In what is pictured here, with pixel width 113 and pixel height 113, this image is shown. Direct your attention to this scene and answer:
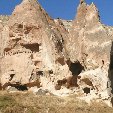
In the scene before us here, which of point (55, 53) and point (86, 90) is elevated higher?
point (55, 53)

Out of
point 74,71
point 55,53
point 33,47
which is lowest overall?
point 74,71

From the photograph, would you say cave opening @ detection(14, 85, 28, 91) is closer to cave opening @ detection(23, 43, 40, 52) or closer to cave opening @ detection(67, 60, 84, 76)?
cave opening @ detection(23, 43, 40, 52)

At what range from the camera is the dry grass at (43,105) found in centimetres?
2238

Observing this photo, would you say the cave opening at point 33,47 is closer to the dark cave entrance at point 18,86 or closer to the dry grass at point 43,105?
the dark cave entrance at point 18,86

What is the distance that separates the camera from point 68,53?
2956 centimetres

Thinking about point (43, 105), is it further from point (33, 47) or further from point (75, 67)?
point (33, 47)

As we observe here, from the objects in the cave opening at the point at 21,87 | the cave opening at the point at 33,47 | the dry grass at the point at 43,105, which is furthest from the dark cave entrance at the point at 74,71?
the cave opening at the point at 21,87

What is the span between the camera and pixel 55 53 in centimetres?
2856

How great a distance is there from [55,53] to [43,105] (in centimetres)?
632

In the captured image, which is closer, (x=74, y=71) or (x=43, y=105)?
(x=43, y=105)

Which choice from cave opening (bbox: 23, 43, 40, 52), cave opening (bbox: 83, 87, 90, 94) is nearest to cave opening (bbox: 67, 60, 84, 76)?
cave opening (bbox: 83, 87, 90, 94)

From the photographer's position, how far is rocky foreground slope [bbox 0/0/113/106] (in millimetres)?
Answer: 27078

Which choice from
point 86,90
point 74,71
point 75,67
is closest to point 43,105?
point 86,90

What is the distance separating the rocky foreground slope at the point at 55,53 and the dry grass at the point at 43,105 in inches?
64.4
